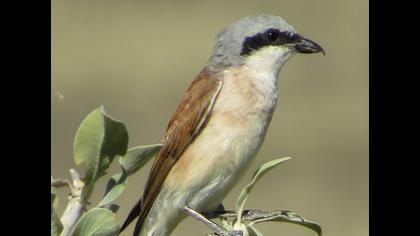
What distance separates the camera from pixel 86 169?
2.06m

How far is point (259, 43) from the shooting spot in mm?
3600

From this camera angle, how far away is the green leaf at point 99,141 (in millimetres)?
2102

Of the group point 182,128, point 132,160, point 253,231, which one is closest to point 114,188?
point 132,160

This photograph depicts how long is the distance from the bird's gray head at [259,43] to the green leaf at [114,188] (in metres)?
1.51

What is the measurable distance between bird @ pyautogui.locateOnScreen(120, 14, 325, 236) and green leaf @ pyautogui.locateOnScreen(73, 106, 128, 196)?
1267 mm

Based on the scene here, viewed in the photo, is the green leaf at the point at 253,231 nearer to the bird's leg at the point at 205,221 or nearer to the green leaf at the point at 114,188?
the green leaf at the point at 114,188

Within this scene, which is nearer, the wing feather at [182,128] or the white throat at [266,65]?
the wing feather at [182,128]

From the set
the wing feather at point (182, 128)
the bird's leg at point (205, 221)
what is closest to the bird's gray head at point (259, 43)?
the wing feather at point (182, 128)

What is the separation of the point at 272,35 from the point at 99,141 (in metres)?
1.58

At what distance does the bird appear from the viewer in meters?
3.47

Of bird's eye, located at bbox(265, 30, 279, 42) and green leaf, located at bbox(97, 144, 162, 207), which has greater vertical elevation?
bird's eye, located at bbox(265, 30, 279, 42)

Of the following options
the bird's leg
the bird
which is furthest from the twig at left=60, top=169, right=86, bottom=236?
the bird

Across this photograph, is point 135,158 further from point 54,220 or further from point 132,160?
point 54,220

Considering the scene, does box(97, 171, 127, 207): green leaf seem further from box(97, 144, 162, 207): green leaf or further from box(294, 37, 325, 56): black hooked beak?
box(294, 37, 325, 56): black hooked beak
